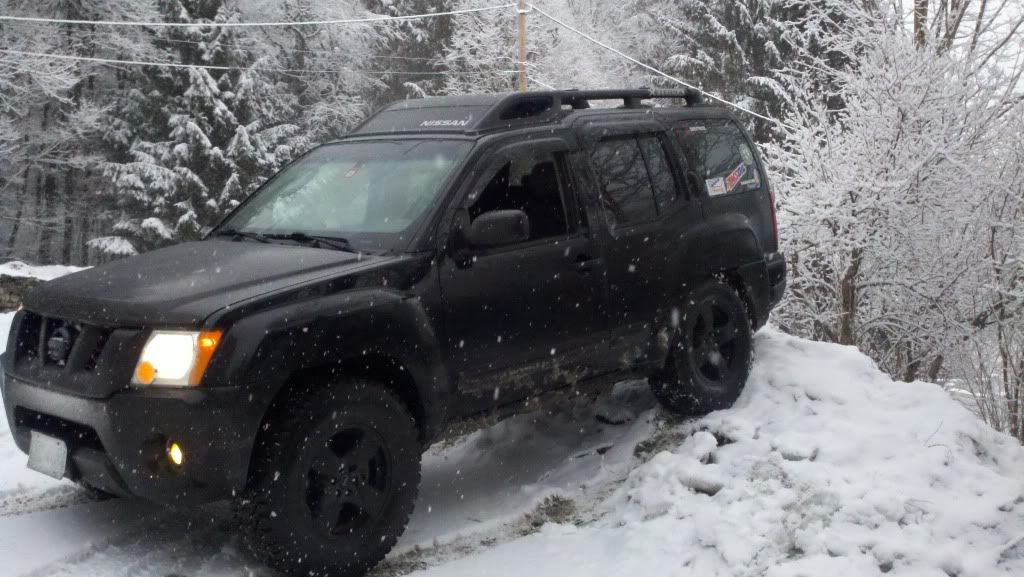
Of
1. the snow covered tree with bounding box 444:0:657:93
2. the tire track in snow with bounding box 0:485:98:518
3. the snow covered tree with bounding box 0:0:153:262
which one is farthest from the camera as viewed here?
the snow covered tree with bounding box 444:0:657:93

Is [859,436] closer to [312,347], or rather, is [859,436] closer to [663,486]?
[663,486]

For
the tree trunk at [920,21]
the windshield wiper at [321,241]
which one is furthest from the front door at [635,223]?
the tree trunk at [920,21]

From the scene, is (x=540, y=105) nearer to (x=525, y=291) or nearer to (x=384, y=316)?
(x=525, y=291)

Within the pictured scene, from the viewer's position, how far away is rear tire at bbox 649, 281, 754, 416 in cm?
612

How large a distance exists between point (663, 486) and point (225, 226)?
276 centimetres

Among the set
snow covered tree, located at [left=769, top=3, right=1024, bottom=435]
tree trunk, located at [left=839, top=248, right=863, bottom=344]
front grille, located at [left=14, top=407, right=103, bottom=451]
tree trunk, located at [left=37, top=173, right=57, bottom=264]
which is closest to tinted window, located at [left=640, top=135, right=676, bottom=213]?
front grille, located at [left=14, top=407, right=103, bottom=451]

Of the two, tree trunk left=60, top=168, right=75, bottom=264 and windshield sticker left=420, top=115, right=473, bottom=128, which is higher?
windshield sticker left=420, top=115, right=473, bottom=128

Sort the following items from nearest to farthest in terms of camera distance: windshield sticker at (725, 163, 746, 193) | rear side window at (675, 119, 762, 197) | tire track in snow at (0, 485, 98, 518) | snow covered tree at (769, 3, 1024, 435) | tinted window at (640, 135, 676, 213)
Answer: tire track in snow at (0, 485, 98, 518) → tinted window at (640, 135, 676, 213) → rear side window at (675, 119, 762, 197) → windshield sticker at (725, 163, 746, 193) → snow covered tree at (769, 3, 1024, 435)

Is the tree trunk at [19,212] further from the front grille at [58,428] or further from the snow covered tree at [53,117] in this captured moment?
the front grille at [58,428]

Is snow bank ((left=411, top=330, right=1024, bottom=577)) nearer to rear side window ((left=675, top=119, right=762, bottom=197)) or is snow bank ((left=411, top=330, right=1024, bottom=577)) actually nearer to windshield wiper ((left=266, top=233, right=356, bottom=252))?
rear side window ((left=675, top=119, right=762, bottom=197))

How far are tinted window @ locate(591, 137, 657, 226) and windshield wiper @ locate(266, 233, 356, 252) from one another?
1.60 m

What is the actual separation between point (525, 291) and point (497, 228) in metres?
0.49

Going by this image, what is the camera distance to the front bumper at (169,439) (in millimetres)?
3875

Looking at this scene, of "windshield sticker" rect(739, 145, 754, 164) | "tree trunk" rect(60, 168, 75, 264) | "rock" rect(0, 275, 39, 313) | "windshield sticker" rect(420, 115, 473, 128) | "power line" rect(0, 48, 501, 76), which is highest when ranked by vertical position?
"power line" rect(0, 48, 501, 76)
